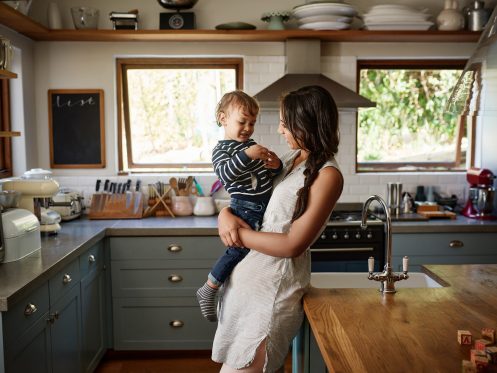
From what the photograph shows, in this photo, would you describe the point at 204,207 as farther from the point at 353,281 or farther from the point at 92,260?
the point at 353,281

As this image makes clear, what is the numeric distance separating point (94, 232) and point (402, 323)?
7.39 feet

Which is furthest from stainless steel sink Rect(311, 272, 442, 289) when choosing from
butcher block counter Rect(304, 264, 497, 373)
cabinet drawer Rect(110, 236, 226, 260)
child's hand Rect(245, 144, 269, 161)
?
cabinet drawer Rect(110, 236, 226, 260)

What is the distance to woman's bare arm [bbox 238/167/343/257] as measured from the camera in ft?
6.07

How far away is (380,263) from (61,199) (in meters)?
2.23

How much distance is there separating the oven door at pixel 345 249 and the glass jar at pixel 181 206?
1.00 metres

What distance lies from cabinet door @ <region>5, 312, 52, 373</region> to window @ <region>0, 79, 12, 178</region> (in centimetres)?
167

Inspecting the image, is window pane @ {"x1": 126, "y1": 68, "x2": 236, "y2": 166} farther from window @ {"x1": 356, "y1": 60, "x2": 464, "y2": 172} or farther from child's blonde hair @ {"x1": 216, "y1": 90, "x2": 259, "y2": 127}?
child's blonde hair @ {"x1": 216, "y1": 90, "x2": 259, "y2": 127}

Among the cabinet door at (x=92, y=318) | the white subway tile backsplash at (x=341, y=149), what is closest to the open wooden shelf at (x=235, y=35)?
the white subway tile backsplash at (x=341, y=149)

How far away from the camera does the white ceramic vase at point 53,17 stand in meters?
4.05

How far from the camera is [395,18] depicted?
4.03 m

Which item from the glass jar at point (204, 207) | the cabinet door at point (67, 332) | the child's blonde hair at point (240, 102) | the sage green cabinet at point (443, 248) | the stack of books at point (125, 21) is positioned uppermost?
the stack of books at point (125, 21)

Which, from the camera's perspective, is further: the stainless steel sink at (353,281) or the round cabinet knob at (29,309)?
the stainless steel sink at (353,281)

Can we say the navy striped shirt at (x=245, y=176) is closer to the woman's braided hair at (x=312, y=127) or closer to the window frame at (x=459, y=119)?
the woman's braided hair at (x=312, y=127)

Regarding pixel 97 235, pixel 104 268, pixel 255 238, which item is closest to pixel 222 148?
pixel 255 238
